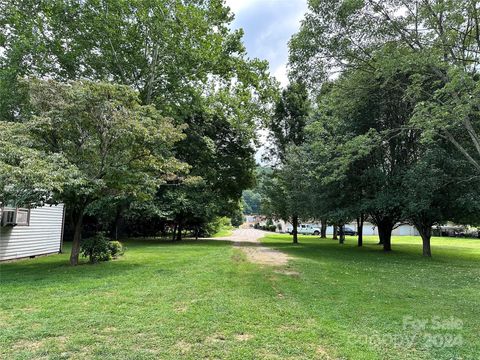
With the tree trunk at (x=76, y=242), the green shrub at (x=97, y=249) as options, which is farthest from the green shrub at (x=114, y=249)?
the tree trunk at (x=76, y=242)

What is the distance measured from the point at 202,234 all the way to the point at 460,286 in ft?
81.9

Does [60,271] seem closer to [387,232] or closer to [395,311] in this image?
[395,311]

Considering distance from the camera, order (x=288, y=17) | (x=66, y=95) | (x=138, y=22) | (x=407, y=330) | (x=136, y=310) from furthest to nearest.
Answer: (x=138, y=22)
(x=288, y=17)
(x=66, y=95)
(x=136, y=310)
(x=407, y=330)

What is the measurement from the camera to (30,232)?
454 inches

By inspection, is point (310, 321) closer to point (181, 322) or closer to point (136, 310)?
point (181, 322)

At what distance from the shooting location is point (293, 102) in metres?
24.6

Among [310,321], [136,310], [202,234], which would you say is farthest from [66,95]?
[202,234]

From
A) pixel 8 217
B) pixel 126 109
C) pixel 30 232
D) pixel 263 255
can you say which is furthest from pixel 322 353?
pixel 30 232

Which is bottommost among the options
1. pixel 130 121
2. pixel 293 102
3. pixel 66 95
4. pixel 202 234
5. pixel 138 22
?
pixel 202 234

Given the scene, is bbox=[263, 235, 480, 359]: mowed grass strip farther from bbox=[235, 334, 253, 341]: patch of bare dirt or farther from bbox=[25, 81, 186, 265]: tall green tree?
bbox=[25, 81, 186, 265]: tall green tree

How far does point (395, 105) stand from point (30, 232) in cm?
1623

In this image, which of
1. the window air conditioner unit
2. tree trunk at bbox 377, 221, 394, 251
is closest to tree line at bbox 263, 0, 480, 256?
tree trunk at bbox 377, 221, 394, 251

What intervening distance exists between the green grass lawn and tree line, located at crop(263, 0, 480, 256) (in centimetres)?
491

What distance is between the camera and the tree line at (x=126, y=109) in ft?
28.6
